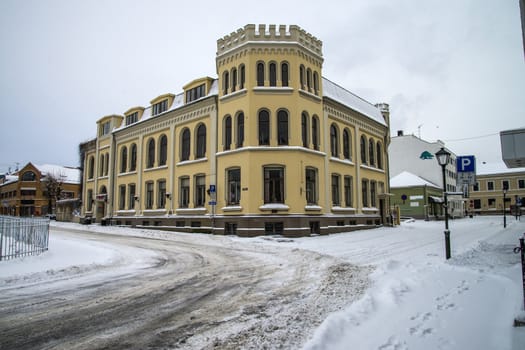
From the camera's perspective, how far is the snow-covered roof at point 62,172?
78.6 m

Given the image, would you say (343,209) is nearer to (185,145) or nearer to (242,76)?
(242,76)

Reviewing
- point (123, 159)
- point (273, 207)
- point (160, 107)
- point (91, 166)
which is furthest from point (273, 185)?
point (91, 166)

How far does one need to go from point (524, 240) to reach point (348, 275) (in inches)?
183

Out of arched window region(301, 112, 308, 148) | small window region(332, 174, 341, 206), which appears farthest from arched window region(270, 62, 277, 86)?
small window region(332, 174, 341, 206)

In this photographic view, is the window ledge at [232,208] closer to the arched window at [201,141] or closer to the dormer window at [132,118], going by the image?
the arched window at [201,141]

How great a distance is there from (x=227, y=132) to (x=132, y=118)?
1508 centimetres

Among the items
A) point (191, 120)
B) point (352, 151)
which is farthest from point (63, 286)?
point (352, 151)

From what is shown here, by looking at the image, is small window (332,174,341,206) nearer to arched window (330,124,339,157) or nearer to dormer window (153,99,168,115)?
arched window (330,124,339,157)

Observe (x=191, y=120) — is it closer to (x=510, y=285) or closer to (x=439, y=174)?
(x=510, y=285)

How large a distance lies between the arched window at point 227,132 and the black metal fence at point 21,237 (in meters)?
13.3

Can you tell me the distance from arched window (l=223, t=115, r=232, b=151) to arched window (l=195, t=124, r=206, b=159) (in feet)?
9.49

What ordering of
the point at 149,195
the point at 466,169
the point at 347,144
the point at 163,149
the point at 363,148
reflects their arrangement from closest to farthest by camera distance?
the point at 466,169
the point at 347,144
the point at 163,149
the point at 149,195
the point at 363,148

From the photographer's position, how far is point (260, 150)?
22.6 m

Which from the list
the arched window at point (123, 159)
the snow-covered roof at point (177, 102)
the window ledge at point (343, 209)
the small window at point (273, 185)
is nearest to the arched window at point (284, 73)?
the snow-covered roof at point (177, 102)
